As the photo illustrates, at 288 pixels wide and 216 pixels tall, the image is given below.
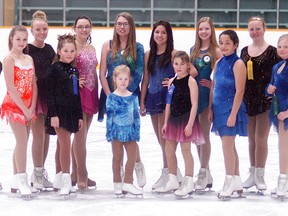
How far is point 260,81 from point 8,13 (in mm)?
13011

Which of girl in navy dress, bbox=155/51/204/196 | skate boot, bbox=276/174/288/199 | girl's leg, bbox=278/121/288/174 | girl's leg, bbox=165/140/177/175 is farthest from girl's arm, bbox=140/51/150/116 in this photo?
skate boot, bbox=276/174/288/199

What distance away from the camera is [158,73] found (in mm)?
4891

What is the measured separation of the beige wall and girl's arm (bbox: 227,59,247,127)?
13085mm

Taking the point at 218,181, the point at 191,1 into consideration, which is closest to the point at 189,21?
the point at 191,1

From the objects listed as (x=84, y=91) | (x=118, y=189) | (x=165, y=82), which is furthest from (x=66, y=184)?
(x=165, y=82)

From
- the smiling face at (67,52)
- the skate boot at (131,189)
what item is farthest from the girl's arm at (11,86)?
the skate boot at (131,189)

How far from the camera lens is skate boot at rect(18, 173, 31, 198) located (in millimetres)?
4508

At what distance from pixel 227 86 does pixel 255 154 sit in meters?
0.69

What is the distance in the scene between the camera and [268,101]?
15.7ft

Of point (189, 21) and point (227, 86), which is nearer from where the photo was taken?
point (227, 86)

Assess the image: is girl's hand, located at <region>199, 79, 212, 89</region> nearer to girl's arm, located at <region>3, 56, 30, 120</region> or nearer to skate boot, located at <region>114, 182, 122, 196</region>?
skate boot, located at <region>114, 182, 122, 196</region>

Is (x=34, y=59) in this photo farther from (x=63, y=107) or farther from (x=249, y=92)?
(x=249, y=92)

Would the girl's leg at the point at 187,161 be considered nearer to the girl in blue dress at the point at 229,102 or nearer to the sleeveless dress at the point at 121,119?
the girl in blue dress at the point at 229,102

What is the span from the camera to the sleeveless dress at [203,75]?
4.82 metres
